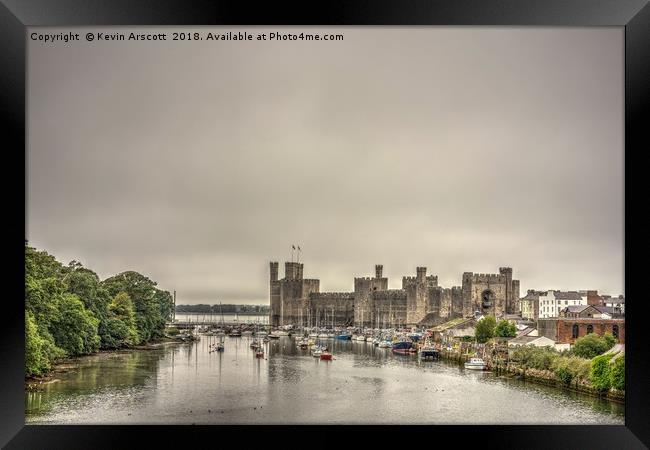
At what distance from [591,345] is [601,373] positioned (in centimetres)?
97

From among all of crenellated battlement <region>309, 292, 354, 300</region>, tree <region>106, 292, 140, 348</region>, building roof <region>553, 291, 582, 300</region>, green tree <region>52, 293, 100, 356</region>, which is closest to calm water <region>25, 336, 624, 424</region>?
green tree <region>52, 293, 100, 356</region>

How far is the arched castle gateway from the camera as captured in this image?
2489 centimetres

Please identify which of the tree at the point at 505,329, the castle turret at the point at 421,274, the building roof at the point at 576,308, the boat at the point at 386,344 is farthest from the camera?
the castle turret at the point at 421,274

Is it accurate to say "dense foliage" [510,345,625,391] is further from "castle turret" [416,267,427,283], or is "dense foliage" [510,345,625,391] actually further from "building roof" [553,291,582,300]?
"castle turret" [416,267,427,283]

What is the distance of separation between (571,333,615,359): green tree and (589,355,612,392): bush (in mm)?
368

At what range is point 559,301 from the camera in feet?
48.1

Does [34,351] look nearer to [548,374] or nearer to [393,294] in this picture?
[548,374]

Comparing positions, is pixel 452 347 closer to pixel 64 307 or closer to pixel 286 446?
pixel 64 307

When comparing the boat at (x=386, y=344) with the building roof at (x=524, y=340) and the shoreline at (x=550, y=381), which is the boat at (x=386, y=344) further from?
the shoreline at (x=550, y=381)

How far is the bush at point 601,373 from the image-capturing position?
8727 millimetres

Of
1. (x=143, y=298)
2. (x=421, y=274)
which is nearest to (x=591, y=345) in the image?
(x=143, y=298)

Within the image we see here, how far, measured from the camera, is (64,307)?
9.66 m

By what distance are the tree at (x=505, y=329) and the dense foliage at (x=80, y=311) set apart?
771 cm

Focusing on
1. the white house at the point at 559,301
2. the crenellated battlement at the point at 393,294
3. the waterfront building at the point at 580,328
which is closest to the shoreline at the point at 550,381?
the waterfront building at the point at 580,328
